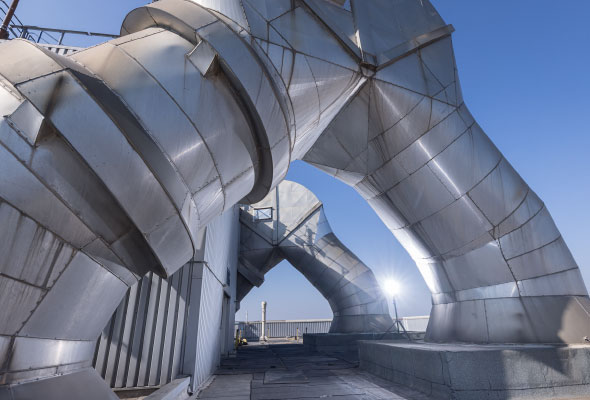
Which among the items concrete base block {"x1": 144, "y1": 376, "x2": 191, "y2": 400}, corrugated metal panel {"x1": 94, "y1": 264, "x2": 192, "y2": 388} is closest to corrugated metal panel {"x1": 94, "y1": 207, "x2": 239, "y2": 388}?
corrugated metal panel {"x1": 94, "y1": 264, "x2": 192, "y2": 388}

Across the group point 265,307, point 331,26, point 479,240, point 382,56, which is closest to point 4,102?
point 331,26

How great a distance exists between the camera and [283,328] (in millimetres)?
29016

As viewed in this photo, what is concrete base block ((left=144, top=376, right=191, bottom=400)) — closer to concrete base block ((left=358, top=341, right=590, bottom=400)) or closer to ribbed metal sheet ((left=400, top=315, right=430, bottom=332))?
concrete base block ((left=358, top=341, right=590, bottom=400))

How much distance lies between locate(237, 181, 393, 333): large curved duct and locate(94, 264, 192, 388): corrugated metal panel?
10405 millimetres

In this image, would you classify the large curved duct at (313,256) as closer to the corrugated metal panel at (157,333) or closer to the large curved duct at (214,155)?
the large curved duct at (214,155)

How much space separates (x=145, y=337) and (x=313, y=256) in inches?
435

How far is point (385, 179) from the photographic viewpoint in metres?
7.54

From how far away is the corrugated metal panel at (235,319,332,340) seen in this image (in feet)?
92.3

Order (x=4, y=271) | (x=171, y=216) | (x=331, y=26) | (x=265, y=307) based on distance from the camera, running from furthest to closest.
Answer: (x=265, y=307)
(x=331, y=26)
(x=171, y=216)
(x=4, y=271)

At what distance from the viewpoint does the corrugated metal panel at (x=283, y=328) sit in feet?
92.3

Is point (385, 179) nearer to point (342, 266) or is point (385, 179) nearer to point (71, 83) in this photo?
point (71, 83)

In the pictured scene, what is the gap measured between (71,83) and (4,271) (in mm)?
1283

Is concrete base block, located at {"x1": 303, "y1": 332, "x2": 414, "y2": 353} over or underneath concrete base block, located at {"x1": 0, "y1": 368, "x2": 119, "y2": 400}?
underneath

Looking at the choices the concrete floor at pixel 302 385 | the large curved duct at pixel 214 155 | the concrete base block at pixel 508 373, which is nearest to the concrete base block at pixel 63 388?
the large curved duct at pixel 214 155
